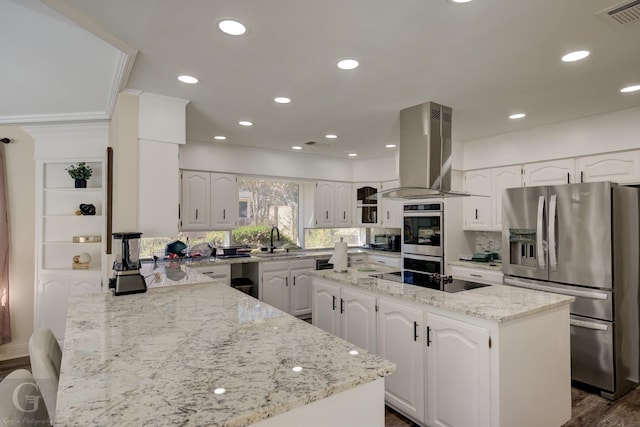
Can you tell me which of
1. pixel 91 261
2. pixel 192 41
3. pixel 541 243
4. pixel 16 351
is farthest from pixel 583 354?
pixel 16 351

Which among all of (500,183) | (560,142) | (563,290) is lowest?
(563,290)

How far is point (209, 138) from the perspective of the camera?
14.4 feet

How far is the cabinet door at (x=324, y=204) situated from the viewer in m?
5.61

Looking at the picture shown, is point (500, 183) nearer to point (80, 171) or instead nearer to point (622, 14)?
point (622, 14)

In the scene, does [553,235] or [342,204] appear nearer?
[553,235]

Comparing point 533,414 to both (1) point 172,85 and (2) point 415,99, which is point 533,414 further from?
(1) point 172,85

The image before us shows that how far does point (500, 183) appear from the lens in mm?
4246

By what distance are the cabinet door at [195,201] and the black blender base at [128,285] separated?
2.15 meters

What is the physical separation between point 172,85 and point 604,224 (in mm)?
3558

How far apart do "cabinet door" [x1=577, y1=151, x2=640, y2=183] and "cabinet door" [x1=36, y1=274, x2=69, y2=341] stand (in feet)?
17.9

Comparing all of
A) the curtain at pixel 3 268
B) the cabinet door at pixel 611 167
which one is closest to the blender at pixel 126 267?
the curtain at pixel 3 268

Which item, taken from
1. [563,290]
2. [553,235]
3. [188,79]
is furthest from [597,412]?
[188,79]

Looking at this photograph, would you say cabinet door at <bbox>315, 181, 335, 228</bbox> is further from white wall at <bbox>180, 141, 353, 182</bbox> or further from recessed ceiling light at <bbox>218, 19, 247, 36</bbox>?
recessed ceiling light at <bbox>218, 19, 247, 36</bbox>

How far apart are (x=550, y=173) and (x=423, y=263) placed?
1.79 meters
